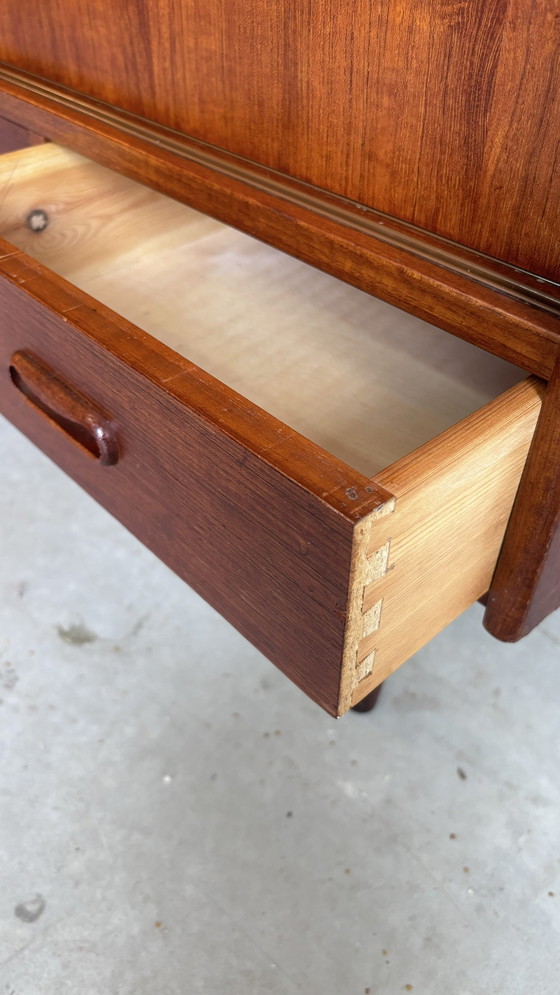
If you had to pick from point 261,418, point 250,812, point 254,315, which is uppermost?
point 261,418

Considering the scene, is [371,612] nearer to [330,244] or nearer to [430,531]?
[430,531]

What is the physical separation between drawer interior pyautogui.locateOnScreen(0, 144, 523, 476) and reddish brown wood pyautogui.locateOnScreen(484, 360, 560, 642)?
9cm

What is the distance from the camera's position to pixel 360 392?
23.2 inches

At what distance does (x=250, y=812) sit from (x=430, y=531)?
309 millimetres

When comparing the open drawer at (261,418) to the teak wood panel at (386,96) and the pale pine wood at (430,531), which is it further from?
the teak wood panel at (386,96)

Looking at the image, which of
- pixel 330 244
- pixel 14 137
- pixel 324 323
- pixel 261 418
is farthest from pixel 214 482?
pixel 14 137

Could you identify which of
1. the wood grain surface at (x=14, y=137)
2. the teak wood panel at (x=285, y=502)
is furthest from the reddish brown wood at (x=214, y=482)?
the wood grain surface at (x=14, y=137)

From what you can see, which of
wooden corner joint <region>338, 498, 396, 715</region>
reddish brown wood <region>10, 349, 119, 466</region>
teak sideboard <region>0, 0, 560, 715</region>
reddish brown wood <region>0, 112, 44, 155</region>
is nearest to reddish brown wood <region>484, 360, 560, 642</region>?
teak sideboard <region>0, 0, 560, 715</region>

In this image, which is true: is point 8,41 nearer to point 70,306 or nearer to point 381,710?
point 70,306

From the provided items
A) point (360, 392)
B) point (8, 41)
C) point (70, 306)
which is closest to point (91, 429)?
point (70, 306)

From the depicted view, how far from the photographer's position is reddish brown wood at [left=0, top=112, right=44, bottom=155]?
0.74 m

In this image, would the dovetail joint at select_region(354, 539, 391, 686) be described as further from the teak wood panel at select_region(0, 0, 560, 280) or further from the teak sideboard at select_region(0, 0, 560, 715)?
the teak wood panel at select_region(0, 0, 560, 280)

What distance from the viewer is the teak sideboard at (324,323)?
1.29 ft

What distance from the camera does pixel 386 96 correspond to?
0.44m
